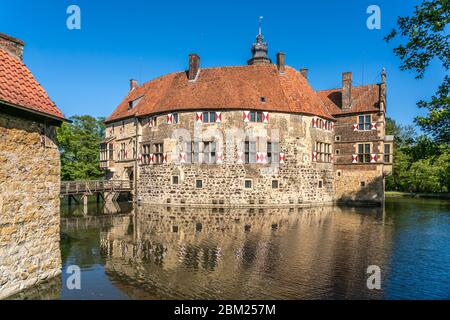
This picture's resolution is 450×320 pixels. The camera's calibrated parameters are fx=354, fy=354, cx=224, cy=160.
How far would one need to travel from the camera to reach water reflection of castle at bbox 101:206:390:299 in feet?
28.2

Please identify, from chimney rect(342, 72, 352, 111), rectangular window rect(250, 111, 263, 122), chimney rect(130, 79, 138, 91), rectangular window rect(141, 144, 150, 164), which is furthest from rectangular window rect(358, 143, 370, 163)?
chimney rect(130, 79, 138, 91)

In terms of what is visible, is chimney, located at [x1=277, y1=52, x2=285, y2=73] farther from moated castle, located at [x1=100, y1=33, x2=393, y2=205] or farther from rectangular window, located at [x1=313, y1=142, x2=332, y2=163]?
rectangular window, located at [x1=313, y1=142, x2=332, y2=163]

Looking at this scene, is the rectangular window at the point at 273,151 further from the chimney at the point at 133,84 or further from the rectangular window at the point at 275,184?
the chimney at the point at 133,84

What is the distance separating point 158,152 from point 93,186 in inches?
214

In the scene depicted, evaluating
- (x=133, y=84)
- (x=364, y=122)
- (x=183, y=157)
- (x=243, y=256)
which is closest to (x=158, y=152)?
(x=183, y=157)

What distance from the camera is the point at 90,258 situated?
11492 mm

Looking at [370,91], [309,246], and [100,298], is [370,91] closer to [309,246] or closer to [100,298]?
[309,246]

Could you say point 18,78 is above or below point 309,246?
above

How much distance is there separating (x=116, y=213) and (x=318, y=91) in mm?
22474

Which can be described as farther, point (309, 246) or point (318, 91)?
point (318, 91)

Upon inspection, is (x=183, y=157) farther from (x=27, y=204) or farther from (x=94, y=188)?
(x=27, y=204)
